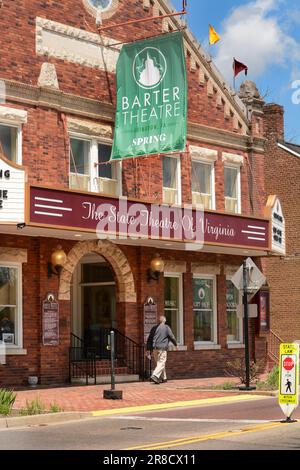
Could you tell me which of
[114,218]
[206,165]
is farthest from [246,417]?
[206,165]

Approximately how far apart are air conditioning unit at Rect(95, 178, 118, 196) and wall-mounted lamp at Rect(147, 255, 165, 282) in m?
2.34

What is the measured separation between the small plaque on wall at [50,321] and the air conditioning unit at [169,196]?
5.49 m

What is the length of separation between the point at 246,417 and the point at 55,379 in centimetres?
839

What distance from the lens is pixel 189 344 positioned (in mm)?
28172

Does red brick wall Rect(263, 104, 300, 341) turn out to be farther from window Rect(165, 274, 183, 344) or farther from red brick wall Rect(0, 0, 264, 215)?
red brick wall Rect(0, 0, 264, 215)

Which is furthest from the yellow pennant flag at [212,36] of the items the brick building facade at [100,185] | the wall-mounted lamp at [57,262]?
the wall-mounted lamp at [57,262]

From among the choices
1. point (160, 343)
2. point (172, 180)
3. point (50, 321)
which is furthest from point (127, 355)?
point (172, 180)

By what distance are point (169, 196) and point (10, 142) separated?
6059mm

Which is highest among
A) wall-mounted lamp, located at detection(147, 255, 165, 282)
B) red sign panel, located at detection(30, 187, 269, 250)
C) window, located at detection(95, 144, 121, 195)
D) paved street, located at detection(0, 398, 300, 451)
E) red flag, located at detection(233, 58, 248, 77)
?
red flag, located at detection(233, 58, 248, 77)

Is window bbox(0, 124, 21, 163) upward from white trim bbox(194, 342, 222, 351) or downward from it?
upward

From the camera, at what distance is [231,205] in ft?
99.5

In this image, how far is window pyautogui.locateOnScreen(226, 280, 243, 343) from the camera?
1186 inches

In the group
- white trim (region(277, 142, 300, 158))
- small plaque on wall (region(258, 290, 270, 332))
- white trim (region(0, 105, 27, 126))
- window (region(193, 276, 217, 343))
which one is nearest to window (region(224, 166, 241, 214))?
window (region(193, 276, 217, 343))

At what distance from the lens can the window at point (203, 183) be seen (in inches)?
1139
